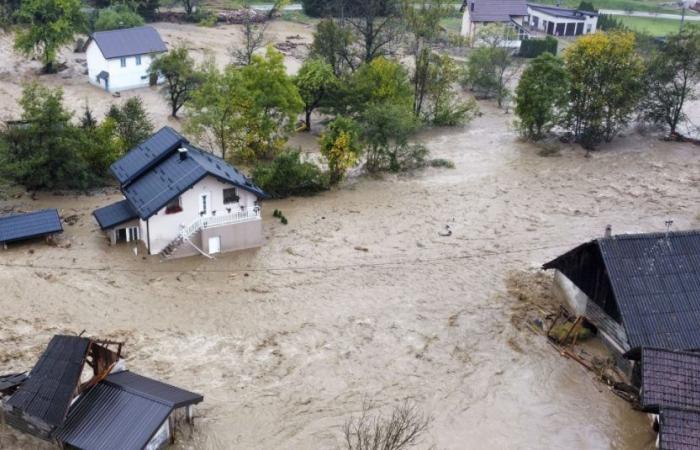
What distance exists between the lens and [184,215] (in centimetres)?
3319

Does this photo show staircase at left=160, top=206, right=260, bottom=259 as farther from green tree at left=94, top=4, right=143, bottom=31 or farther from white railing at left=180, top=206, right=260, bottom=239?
green tree at left=94, top=4, right=143, bottom=31

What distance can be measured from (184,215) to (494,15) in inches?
2029

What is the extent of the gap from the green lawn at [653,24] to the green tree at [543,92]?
3937 cm

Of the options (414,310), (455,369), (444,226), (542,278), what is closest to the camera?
(455,369)

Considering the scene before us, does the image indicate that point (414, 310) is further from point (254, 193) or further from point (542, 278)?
point (254, 193)

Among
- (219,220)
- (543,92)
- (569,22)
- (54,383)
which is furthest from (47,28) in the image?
(569,22)

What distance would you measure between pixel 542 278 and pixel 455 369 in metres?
8.02

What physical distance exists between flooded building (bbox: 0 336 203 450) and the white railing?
10943 millimetres

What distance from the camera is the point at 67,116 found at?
3800 cm

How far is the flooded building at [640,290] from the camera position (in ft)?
83.4

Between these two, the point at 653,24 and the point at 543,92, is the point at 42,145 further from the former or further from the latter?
the point at 653,24

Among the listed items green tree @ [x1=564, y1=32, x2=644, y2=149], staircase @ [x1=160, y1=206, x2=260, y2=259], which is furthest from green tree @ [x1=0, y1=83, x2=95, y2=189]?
green tree @ [x1=564, y1=32, x2=644, y2=149]

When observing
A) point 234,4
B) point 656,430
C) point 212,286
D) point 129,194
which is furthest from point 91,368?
point 234,4

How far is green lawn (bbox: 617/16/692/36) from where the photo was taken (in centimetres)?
8331
